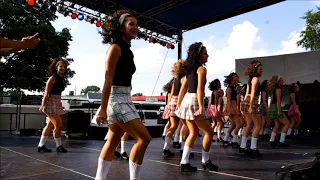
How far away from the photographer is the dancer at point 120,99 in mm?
2600

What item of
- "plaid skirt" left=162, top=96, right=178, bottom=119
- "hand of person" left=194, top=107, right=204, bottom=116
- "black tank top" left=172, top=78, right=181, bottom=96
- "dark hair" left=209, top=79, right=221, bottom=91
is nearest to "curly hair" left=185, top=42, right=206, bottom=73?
"hand of person" left=194, top=107, right=204, bottom=116

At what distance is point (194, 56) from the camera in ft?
13.8

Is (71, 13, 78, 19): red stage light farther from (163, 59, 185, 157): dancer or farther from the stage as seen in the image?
(163, 59, 185, 157): dancer

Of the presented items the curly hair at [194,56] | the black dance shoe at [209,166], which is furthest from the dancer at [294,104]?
the curly hair at [194,56]

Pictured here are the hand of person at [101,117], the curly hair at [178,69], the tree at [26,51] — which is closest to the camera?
the hand of person at [101,117]

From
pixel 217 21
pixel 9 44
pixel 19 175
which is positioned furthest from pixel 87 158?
pixel 217 21

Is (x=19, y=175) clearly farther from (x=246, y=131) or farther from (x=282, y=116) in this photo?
(x=282, y=116)

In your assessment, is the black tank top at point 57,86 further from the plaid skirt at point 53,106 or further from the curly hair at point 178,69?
the curly hair at point 178,69

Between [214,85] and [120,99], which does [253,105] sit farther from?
[120,99]

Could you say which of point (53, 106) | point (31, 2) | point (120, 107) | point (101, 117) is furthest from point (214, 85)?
point (31, 2)

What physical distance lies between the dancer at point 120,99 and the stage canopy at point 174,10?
8137mm

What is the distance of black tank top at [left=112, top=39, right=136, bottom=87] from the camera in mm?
2709

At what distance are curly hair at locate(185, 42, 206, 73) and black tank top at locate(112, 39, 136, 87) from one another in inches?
61.0

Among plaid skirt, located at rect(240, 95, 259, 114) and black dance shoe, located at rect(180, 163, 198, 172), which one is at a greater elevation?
plaid skirt, located at rect(240, 95, 259, 114)
